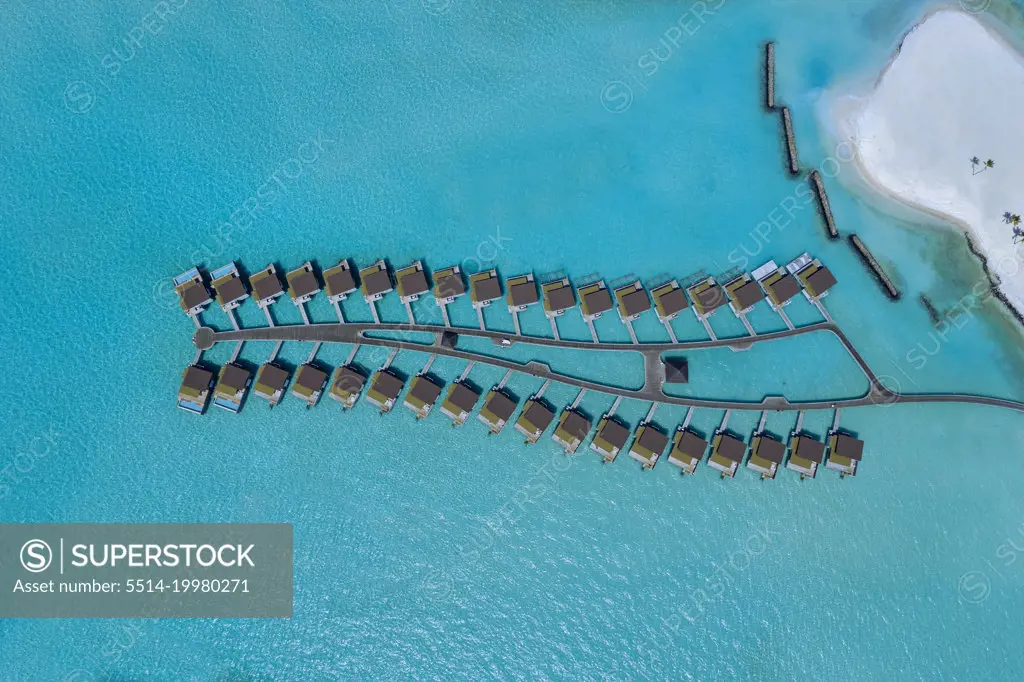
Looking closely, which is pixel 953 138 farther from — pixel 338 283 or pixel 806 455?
pixel 338 283

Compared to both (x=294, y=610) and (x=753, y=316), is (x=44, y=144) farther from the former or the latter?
(x=753, y=316)

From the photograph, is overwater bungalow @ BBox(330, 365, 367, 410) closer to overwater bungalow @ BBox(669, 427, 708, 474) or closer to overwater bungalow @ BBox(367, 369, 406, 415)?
overwater bungalow @ BBox(367, 369, 406, 415)

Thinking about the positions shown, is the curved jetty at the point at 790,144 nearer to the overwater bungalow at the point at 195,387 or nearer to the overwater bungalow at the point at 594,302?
the overwater bungalow at the point at 594,302

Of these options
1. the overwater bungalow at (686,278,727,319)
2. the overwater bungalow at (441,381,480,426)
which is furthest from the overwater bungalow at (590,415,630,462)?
the overwater bungalow at (686,278,727,319)

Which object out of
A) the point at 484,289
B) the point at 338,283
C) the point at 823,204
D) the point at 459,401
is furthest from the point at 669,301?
the point at 338,283

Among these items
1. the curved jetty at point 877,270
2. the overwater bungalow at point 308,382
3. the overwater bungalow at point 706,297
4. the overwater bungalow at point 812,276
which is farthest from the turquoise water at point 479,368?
the overwater bungalow at point 308,382

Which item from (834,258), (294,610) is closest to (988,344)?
(834,258)
